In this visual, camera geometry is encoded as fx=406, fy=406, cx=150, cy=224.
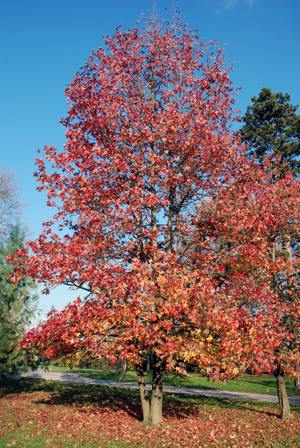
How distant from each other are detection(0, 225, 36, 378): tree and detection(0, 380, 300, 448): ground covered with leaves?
74.3 inches

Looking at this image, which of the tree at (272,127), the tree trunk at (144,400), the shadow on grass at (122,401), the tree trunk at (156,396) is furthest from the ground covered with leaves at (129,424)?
the tree at (272,127)

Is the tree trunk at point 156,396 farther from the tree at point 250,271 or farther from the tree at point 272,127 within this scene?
the tree at point 272,127

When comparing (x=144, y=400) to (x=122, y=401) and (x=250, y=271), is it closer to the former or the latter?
(x=122, y=401)

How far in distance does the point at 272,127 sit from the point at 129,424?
2835cm

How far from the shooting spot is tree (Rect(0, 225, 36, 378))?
18.1m

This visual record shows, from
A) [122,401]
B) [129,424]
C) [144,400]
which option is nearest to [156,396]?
[144,400]

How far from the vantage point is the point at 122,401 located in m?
18.1

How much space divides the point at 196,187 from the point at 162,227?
1.70 metres

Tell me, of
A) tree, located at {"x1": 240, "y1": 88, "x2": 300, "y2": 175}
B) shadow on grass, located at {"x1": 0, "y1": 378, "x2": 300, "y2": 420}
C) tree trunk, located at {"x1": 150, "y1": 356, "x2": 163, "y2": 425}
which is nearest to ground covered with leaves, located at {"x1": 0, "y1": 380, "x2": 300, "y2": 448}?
shadow on grass, located at {"x1": 0, "y1": 378, "x2": 300, "y2": 420}

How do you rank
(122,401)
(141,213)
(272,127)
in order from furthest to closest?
(272,127) < (122,401) < (141,213)

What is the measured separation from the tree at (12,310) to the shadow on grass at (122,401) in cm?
229

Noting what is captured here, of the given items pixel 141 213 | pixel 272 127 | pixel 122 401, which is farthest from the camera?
pixel 272 127

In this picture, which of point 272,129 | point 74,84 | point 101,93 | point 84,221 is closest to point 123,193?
point 84,221

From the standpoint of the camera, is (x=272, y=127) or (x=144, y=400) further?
(x=272, y=127)
